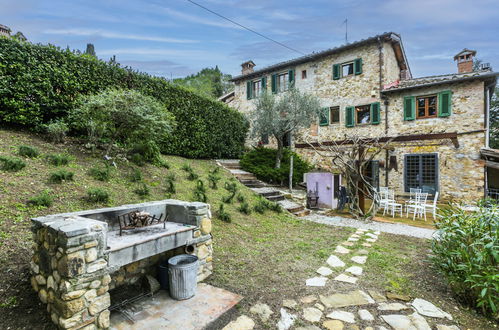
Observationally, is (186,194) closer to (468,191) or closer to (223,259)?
(223,259)

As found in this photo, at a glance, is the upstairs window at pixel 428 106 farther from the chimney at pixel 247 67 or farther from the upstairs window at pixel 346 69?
the chimney at pixel 247 67

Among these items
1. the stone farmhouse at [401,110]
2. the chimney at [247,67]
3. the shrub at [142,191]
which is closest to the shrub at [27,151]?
the shrub at [142,191]

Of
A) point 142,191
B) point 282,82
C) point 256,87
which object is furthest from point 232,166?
point 256,87

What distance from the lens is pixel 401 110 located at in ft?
40.2

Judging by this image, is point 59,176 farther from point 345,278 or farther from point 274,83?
point 274,83

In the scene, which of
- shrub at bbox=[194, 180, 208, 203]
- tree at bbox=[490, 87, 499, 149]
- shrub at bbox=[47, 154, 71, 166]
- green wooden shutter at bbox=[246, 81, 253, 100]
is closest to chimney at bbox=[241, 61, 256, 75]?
green wooden shutter at bbox=[246, 81, 253, 100]

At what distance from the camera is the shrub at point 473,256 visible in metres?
2.88

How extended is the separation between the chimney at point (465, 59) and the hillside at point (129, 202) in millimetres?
11649

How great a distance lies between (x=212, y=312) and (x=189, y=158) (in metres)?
8.47

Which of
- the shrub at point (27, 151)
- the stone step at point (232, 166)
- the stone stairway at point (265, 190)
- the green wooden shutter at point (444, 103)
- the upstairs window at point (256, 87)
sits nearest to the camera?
the shrub at point (27, 151)

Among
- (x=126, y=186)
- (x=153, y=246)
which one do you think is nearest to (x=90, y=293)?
(x=153, y=246)

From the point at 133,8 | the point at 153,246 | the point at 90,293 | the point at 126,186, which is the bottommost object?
the point at 90,293

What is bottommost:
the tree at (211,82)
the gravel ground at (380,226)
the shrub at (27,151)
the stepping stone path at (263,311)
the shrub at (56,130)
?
the gravel ground at (380,226)

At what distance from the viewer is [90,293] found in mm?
2326
